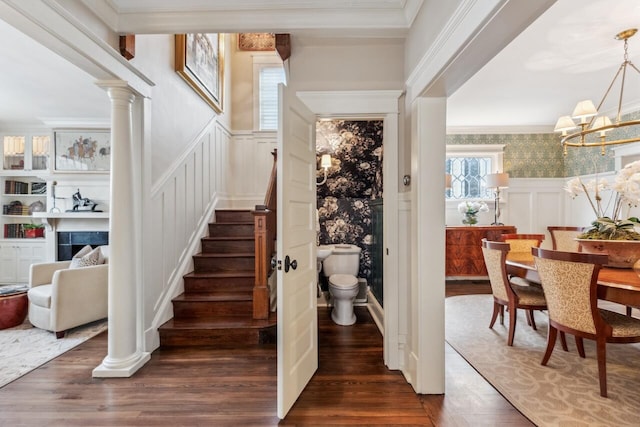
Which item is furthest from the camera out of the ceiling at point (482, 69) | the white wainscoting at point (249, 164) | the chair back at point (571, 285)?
the white wainscoting at point (249, 164)

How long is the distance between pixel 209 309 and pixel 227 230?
45.3 inches

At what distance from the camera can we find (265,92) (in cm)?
469

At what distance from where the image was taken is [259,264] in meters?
2.75

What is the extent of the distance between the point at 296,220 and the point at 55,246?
470cm

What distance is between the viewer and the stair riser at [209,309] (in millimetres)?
2797

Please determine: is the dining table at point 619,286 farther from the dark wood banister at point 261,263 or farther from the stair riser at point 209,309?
the stair riser at point 209,309

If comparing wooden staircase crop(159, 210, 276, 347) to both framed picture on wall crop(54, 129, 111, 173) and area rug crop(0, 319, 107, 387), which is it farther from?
framed picture on wall crop(54, 129, 111, 173)

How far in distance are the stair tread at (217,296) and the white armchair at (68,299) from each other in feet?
3.02

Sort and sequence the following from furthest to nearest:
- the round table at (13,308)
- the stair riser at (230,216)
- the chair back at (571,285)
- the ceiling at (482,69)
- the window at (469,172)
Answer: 1. the window at (469,172)
2. the stair riser at (230,216)
3. the round table at (13,308)
4. the ceiling at (482,69)
5. the chair back at (571,285)

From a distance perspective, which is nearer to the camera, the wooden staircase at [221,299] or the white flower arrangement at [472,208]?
the wooden staircase at [221,299]

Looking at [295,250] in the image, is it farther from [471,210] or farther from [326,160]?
[471,210]

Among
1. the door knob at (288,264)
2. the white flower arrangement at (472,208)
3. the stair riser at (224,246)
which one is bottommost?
the stair riser at (224,246)

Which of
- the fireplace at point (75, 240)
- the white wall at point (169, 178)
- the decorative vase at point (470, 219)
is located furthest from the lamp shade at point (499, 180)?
the fireplace at point (75, 240)

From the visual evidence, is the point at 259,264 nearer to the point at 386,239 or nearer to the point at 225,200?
the point at 386,239
